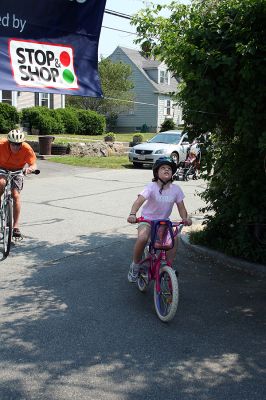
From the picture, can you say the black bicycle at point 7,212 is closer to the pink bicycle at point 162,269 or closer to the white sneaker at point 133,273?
the white sneaker at point 133,273

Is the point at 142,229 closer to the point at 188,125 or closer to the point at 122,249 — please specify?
the point at 188,125

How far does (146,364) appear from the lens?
4.04 meters

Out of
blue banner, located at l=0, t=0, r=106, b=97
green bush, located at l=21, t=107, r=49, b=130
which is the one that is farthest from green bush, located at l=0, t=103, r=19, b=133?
blue banner, located at l=0, t=0, r=106, b=97

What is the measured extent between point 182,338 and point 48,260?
2.97 m

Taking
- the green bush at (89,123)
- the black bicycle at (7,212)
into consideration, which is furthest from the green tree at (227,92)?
the green bush at (89,123)

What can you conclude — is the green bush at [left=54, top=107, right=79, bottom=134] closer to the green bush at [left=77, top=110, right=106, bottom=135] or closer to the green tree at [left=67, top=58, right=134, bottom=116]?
the green bush at [left=77, top=110, right=106, bottom=135]

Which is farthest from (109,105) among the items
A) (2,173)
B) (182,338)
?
(182,338)

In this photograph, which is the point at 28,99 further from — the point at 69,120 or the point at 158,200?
the point at 158,200

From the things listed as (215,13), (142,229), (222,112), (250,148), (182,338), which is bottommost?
(182,338)

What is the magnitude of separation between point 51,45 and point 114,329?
10.9 feet

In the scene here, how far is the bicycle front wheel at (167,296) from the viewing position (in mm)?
4781

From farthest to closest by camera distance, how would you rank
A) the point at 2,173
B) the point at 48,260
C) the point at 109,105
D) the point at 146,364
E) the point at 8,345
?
1. the point at 109,105
2. the point at 2,173
3. the point at 48,260
4. the point at 8,345
5. the point at 146,364

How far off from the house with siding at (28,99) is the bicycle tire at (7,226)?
→ 2496 centimetres

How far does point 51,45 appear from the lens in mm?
5859
